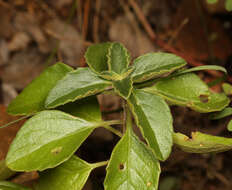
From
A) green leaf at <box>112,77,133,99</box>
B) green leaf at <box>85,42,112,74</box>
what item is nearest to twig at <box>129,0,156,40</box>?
green leaf at <box>85,42,112,74</box>

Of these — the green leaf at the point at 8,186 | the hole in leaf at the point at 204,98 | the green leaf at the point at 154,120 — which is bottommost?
the green leaf at the point at 8,186

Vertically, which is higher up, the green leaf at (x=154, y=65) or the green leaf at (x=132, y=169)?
the green leaf at (x=154, y=65)

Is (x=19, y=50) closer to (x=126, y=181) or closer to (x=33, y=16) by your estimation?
(x=33, y=16)

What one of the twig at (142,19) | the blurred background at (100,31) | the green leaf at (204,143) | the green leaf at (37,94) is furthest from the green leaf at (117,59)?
the twig at (142,19)

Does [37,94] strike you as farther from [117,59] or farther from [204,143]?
[204,143]

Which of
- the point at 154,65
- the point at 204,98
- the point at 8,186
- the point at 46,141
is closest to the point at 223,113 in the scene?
the point at 204,98

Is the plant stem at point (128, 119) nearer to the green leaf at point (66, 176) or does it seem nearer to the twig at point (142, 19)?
the green leaf at point (66, 176)
